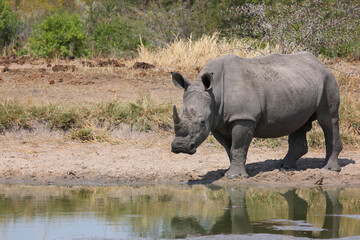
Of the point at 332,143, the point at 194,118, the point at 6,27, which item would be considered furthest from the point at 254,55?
the point at 6,27

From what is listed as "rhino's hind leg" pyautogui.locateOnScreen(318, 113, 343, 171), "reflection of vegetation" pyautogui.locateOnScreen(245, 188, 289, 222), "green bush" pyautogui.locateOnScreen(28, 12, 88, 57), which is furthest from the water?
"green bush" pyautogui.locateOnScreen(28, 12, 88, 57)

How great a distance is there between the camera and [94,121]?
36.0 feet

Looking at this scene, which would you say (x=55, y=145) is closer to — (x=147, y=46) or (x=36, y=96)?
(x=36, y=96)

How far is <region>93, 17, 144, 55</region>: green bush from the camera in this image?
19.7 meters

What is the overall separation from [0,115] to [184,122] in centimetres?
392

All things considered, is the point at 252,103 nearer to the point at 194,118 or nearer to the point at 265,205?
the point at 194,118

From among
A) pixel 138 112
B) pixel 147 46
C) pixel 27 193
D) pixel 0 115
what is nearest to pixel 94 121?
pixel 138 112

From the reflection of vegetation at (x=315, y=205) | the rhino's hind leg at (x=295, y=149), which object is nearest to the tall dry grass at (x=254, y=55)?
the rhino's hind leg at (x=295, y=149)

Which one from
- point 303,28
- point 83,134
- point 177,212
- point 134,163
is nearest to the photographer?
point 177,212

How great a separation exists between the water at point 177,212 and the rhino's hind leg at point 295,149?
0.97 meters

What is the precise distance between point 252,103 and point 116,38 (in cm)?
1204

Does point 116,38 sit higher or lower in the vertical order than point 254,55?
higher

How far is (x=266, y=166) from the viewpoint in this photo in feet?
31.2

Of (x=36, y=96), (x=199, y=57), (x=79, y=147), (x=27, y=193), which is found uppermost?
(x=199, y=57)
